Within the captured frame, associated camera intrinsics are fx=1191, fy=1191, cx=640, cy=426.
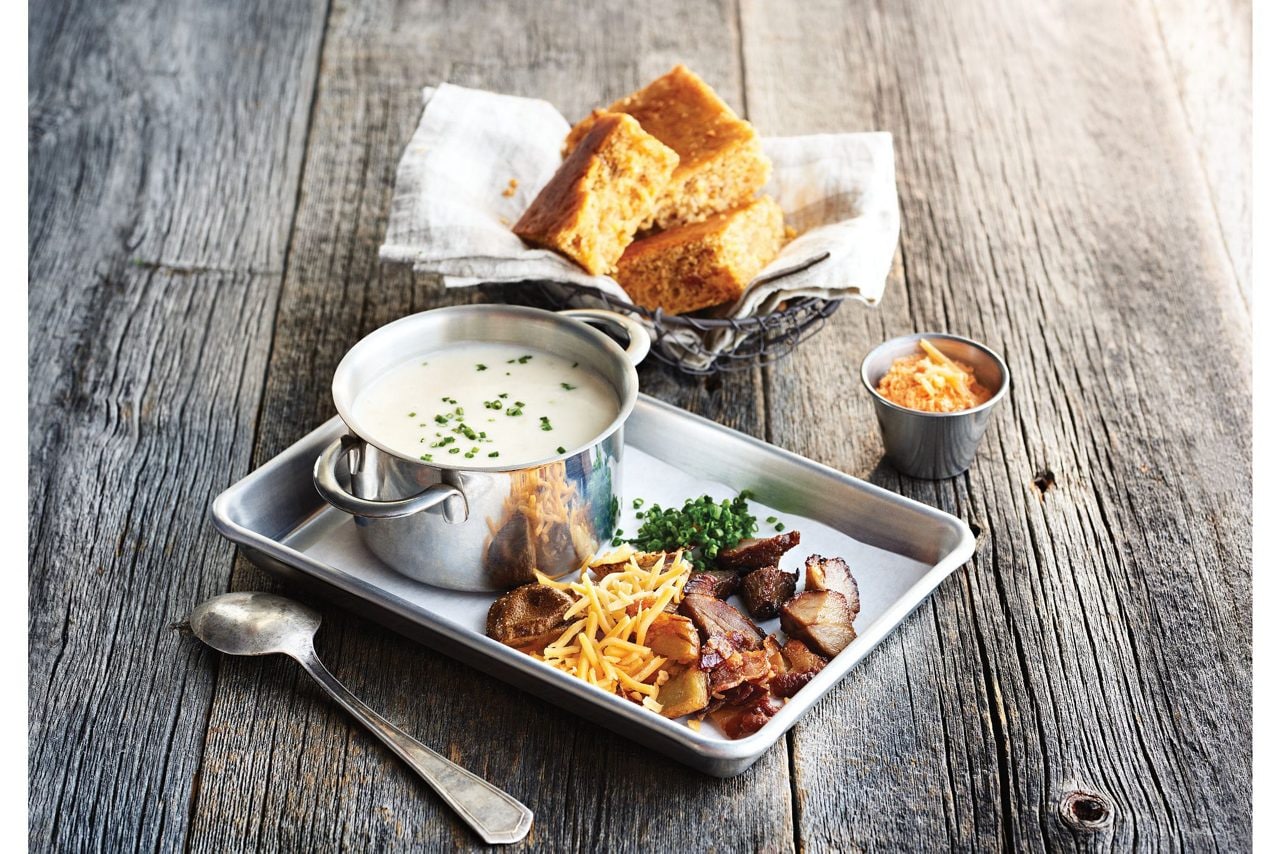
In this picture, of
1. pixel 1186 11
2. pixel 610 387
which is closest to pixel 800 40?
pixel 1186 11

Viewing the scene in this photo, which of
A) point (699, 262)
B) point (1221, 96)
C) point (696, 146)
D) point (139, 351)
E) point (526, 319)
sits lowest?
point (139, 351)

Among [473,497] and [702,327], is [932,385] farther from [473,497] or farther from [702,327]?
[473,497]

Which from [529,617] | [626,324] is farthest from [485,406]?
[529,617]

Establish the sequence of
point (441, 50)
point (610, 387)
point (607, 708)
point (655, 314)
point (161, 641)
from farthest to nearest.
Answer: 1. point (441, 50)
2. point (655, 314)
3. point (610, 387)
4. point (161, 641)
5. point (607, 708)

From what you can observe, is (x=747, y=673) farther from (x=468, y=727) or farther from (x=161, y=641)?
(x=161, y=641)

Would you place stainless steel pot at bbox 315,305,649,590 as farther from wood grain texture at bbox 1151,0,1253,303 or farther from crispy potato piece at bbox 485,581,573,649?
wood grain texture at bbox 1151,0,1253,303
